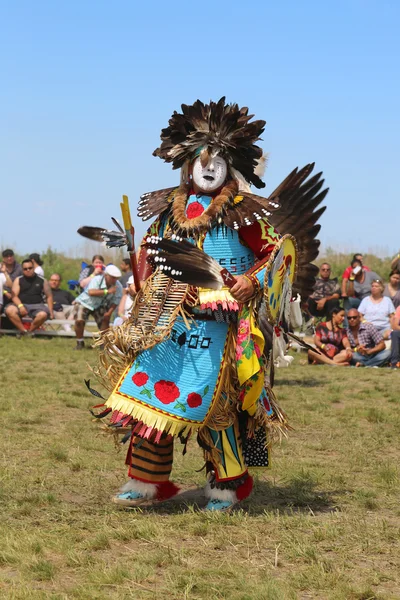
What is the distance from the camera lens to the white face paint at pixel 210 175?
4.95m

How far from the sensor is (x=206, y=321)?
4.80 m

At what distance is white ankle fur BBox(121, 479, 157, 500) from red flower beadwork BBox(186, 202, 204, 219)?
1469 millimetres

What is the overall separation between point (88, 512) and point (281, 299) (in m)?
1.52

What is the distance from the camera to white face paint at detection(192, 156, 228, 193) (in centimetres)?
495

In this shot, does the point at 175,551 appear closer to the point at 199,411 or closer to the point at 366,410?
the point at 199,411

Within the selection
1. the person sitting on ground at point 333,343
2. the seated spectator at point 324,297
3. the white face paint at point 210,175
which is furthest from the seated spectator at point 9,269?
the white face paint at point 210,175

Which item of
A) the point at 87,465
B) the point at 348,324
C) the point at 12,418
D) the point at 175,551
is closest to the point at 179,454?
the point at 87,465

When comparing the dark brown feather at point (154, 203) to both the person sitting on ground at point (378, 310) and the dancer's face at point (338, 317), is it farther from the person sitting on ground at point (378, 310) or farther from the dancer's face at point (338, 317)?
the person sitting on ground at point (378, 310)

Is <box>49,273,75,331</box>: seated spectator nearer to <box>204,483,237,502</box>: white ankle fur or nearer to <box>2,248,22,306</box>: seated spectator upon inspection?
<box>2,248,22,306</box>: seated spectator

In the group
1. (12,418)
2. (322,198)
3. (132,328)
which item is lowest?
(12,418)

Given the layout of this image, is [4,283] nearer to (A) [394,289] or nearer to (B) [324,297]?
(B) [324,297]

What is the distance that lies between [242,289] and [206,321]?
0.30 meters

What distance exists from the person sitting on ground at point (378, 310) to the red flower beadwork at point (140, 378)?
8.79 m

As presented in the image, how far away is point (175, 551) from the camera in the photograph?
4.00 metres
